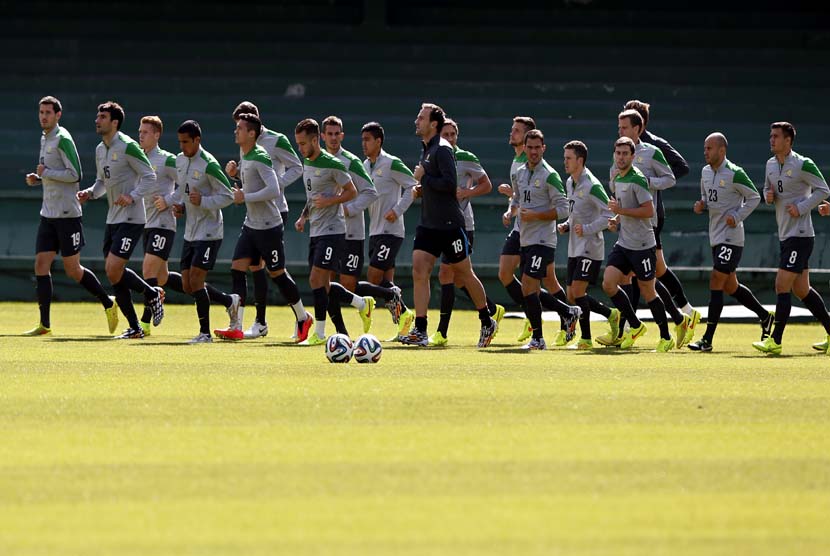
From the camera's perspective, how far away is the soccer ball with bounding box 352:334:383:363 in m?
12.3

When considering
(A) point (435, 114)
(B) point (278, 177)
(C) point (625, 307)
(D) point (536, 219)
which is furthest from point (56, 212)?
(C) point (625, 307)

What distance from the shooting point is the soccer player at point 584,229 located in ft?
49.1

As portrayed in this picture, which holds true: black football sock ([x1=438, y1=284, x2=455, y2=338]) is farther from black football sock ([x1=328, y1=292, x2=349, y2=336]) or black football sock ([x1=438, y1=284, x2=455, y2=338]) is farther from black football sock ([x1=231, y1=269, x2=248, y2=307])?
black football sock ([x1=231, y1=269, x2=248, y2=307])

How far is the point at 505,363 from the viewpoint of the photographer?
1254 cm

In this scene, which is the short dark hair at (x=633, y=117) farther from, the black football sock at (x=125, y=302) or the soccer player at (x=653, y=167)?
the black football sock at (x=125, y=302)

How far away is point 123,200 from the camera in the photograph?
15469 mm

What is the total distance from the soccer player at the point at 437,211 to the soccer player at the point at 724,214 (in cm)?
223

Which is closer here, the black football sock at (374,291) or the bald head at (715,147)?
the bald head at (715,147)

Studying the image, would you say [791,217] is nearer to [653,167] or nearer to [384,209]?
[653,167]

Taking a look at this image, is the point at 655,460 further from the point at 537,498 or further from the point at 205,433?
the point at 205,433

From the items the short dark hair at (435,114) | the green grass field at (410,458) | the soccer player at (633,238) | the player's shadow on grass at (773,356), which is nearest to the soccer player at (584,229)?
the soccer player at (633,238)

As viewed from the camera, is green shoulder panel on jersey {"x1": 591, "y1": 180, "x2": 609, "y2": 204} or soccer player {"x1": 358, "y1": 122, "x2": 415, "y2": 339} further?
soccer player {"x1": 358, "y1": 122, "x2": 415, "y2": 339}

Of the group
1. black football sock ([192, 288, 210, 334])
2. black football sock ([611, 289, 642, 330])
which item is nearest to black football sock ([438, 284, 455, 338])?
black football sock ([611, 289, 642, 330])

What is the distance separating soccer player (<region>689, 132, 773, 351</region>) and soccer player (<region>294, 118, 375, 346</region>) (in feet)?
11.0
